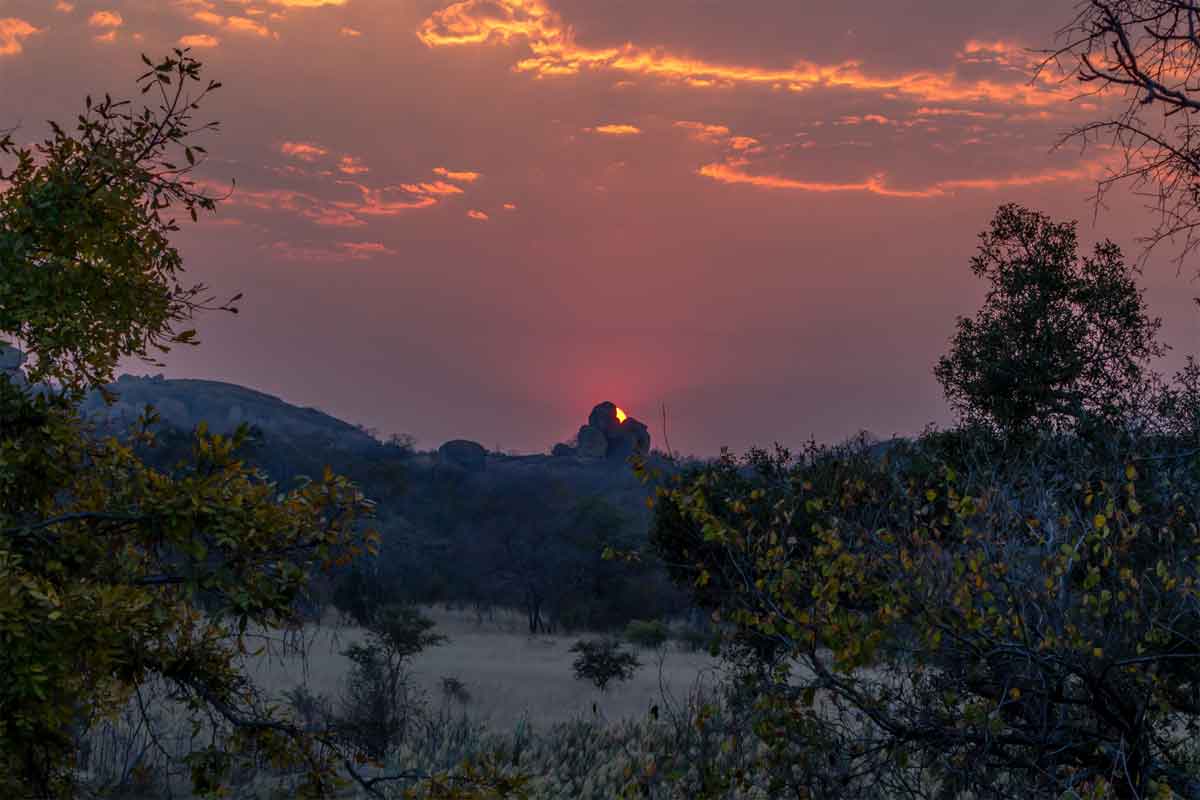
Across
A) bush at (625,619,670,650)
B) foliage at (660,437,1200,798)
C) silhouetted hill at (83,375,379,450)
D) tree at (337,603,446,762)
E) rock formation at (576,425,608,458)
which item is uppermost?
silhouetted hill at (83,375,379,450)

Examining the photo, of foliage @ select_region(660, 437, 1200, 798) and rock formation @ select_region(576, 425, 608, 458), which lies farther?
rock formation @ select_region(576, 425, 608, 458)

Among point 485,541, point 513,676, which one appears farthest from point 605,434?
point 513,676

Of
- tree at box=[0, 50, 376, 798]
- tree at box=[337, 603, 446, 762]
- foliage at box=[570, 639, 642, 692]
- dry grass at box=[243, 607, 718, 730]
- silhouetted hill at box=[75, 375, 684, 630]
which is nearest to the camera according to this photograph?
tree at box=[0, 50, 376, 798]

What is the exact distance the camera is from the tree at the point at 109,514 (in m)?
5.77

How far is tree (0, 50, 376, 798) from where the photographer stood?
577 cm

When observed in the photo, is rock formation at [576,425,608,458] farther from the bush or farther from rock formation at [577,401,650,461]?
the bush

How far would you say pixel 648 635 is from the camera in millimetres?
33875

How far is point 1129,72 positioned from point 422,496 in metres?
58.1

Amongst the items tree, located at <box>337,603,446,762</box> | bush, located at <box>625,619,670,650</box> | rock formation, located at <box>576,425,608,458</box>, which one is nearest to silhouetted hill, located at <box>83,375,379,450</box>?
rock formation, located at <box>576,425,608,458</box>

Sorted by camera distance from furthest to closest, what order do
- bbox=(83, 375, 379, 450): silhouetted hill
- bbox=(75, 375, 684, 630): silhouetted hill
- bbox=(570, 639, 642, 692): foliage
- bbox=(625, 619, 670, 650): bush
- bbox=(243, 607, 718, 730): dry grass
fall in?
bbox=(83, 375, 379, 450): silhouetted hill → bbox=(75, 375, 684, 630): silhouetted hill → bbox=(625, 619, 670, 650): bush → bbox=(570, 639, 642, 692): foliage → bbox=(243, 607, 718, 730): dry grass

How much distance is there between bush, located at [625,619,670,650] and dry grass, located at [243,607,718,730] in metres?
0.40

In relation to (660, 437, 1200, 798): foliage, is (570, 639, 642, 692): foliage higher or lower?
lower

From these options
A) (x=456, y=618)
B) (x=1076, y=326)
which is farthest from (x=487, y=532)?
(x=1076, y=326)

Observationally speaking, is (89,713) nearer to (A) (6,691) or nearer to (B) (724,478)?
(A) (6,691)
